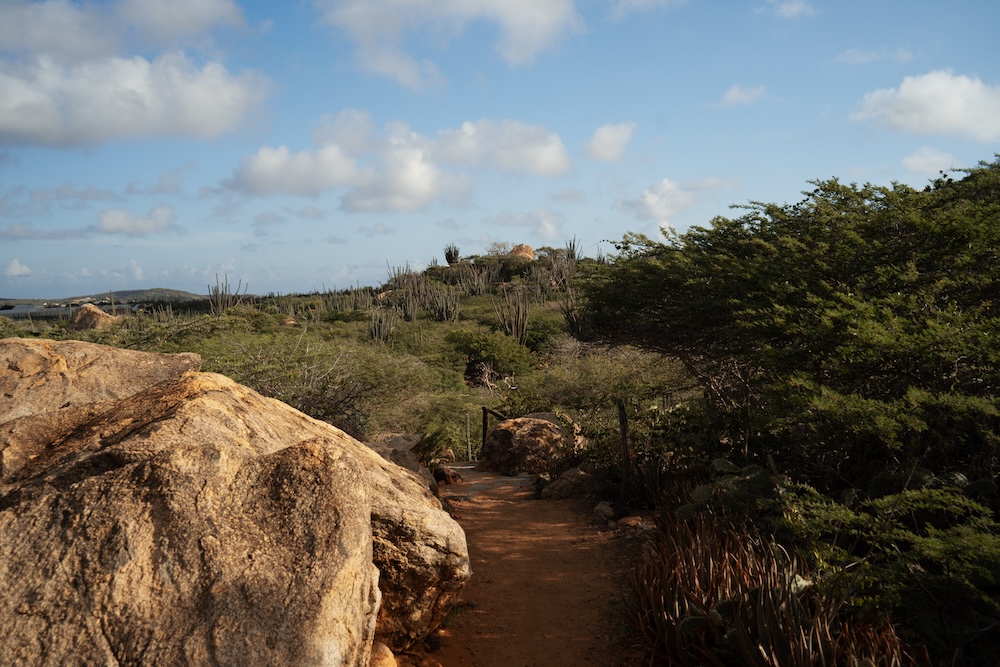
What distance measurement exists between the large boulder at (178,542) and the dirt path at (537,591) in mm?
2171

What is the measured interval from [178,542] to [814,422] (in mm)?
5139

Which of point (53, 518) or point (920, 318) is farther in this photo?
point (920, 318)

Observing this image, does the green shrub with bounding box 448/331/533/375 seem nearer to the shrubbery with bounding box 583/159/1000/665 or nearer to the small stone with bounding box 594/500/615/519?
the small stone with bounding box 594/500/615/519

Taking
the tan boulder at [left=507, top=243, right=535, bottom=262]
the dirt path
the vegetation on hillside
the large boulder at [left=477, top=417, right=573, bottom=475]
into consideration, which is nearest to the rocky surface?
the dirt path

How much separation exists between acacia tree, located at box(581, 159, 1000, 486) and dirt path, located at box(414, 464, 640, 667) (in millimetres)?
2064

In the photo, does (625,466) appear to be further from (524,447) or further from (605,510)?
(524,447)

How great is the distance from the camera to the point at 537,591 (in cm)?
677

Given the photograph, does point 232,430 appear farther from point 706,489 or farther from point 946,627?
point 946,627

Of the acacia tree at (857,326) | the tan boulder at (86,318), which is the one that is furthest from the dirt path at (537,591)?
the tan boulder at (86,318)

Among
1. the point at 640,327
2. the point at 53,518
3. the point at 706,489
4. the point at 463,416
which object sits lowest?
the point at 463,416

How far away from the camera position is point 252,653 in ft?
10.4

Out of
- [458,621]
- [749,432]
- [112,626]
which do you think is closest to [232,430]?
[112,626]

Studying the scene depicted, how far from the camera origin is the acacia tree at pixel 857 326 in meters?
5.66

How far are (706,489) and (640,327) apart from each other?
182 inches
